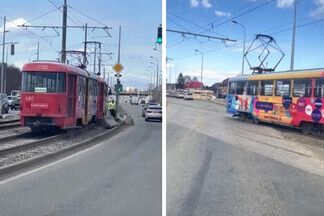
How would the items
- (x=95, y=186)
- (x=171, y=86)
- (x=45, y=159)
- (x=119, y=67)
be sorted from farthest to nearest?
1. (x=45, y=159)
2. (x=95, y=186)
3. (x=119, y=67)
4. (x=171, y=86)

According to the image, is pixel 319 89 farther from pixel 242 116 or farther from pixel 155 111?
pixel 155 111

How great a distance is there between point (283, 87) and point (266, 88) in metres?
0.07

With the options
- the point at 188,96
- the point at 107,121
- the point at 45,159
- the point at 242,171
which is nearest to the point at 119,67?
the point at 188,96

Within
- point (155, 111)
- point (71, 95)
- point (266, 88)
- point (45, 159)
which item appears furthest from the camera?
point (71, 95)

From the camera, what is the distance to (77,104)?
1067cm

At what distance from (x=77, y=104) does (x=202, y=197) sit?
933cm

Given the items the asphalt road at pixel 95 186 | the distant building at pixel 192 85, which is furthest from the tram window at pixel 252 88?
the asphalt road at pixel 95 186

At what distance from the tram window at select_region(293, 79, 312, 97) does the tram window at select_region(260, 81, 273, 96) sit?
10 cm

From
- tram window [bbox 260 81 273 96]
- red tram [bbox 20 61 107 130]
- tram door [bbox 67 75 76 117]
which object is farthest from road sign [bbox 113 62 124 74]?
tram door [bbox 67 75 76 117]

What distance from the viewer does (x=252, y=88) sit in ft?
6.31

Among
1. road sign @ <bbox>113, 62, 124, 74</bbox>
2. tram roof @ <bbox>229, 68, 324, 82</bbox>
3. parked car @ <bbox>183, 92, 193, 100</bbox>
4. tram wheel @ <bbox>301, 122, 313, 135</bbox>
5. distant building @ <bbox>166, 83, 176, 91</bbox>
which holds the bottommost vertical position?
tram wheel @ <bbox>301, 122, 313, 135</bbox>

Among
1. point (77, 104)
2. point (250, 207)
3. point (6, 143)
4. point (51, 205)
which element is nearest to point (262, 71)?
point (250, 207)

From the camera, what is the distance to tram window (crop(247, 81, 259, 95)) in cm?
187

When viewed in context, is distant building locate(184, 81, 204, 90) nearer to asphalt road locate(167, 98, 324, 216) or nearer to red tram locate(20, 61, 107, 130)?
asphalt road locate(167, 98, 324, 216)
